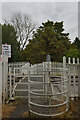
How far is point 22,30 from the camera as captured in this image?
20516 mm

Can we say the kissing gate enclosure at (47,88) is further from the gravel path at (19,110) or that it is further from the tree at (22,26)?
the tree at (22,26)

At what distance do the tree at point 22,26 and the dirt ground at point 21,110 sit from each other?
18.4m

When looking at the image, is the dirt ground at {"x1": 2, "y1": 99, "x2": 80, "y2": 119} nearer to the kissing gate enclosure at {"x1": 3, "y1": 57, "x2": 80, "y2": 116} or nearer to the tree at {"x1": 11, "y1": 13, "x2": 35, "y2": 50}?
the kissing gate enclosure at {"x1": 3, "y1": 57, "x2": 80, "y2": 116}

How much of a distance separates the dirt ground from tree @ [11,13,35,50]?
18415mm

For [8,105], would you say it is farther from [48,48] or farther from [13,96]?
[48,48]

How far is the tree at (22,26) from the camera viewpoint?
19.8m

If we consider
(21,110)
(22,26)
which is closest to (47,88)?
(21,110)

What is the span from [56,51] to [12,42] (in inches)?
242

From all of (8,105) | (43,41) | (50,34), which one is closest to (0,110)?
(8,105)

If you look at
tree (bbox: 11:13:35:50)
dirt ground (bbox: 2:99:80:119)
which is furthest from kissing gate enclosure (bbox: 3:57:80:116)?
tree (bbox: 11:13:35:50)

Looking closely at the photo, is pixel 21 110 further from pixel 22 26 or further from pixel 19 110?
pixel 22 26

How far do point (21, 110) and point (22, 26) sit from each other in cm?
1902

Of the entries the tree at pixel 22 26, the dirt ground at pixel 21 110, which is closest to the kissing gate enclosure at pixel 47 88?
the dirt ground at pixel 21 110

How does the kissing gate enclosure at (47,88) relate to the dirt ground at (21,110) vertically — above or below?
above
